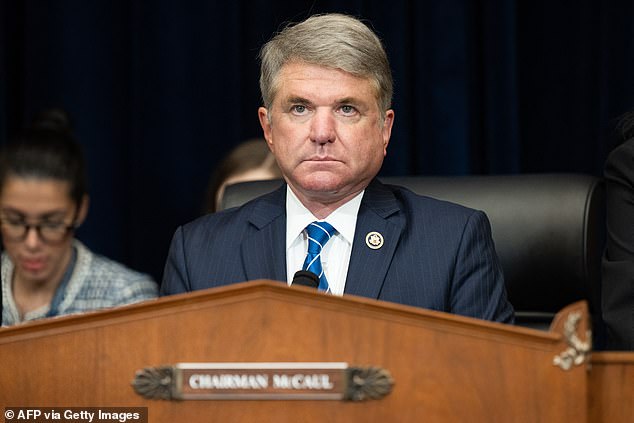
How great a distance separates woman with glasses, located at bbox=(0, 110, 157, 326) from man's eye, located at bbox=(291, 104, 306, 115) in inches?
32.2

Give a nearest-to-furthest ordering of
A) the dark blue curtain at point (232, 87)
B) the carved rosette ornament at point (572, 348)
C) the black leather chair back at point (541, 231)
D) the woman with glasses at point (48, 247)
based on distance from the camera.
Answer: the carved rosette ornament at point (572, 348), the black leather chair back at point (541, 231), the woman with glasses at point (48, 247), the dark blue curtain at point (232, 87)

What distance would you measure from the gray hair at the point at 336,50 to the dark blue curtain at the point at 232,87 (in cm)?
A: 114

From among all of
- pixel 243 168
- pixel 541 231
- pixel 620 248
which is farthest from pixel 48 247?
pixel 620 248

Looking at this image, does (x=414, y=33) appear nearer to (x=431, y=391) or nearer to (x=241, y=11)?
(x=241, y=11)

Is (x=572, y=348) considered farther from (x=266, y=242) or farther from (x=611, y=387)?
(x=266, y=242)

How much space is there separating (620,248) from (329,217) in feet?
1.47

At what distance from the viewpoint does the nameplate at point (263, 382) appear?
968mm

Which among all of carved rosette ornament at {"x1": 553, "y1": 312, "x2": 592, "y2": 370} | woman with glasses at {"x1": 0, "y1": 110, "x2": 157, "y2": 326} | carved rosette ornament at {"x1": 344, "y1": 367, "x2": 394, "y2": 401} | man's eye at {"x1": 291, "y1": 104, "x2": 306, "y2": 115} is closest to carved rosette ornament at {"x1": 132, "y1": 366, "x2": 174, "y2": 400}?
carved rosette ornament at {"x1": 344, "y1": 367, "x2": 394, "y2": 401}

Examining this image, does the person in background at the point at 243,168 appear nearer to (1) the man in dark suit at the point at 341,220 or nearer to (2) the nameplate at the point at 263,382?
(1) the man in dark suit at the point at 341,220

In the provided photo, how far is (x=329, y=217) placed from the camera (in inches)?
65.6

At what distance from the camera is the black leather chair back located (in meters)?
1.81

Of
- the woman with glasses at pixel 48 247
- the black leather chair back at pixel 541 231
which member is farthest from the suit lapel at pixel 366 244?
the woman with glasses at pixel 48 247

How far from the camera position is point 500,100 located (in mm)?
2740

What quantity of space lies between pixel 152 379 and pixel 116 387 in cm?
4
